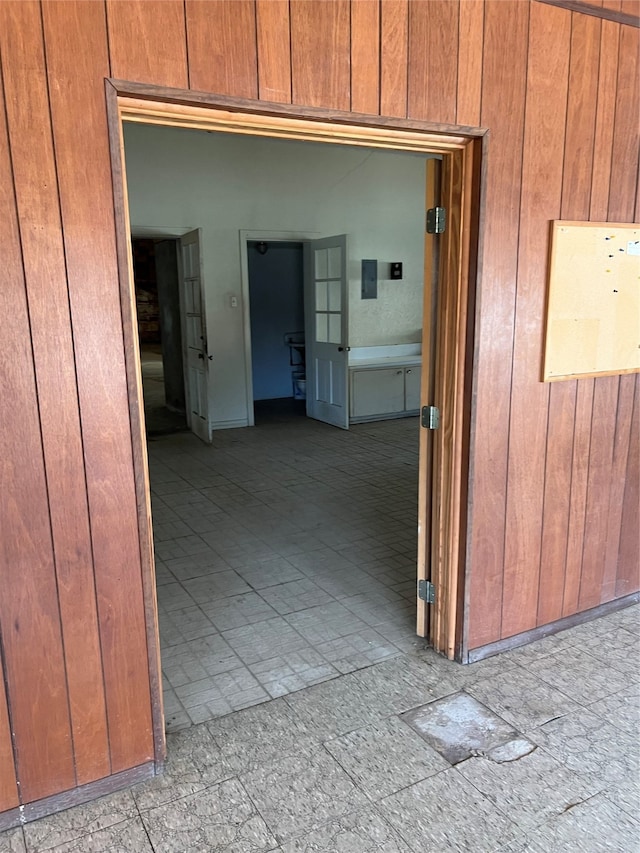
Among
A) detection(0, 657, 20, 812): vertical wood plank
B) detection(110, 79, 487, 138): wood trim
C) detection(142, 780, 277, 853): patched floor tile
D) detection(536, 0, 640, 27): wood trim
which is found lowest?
detection(142, 780, 277, 853): patched floor tile

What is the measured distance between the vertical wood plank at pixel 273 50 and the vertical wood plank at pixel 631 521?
209cm

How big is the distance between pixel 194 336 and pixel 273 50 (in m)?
5.01

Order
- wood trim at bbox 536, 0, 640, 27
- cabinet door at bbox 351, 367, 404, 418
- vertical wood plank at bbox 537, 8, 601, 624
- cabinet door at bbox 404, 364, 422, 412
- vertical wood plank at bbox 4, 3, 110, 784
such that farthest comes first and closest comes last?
cabinet door at bbox 404, 364, 422, 412
cabinet door at bbox 351, 367, 404, 418
vertical wood plank at bbox 537, 8, 601, 624
wood trim at bbox 536, 0, 640, 27
vertical wood plank at bbox 4, 3, 110, 784

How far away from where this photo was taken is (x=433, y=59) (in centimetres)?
212

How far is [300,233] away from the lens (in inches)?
284

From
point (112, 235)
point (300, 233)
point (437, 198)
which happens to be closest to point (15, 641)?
point (112, 235)

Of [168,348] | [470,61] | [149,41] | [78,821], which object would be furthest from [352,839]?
[168,348]

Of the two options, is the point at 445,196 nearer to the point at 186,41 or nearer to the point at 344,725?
the point at 186,41

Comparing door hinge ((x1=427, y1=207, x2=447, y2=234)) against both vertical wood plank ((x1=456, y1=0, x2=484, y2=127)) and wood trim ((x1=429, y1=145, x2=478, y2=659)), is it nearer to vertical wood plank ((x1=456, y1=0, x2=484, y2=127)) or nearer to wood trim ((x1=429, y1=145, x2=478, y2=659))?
wood trim ((x1=429, y1=145, x2=478, y2=659))

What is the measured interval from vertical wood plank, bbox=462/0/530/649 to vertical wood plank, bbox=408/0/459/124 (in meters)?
0.15

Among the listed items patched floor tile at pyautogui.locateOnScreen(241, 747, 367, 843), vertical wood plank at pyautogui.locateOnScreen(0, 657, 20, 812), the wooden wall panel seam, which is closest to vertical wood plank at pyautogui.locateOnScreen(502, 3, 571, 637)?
patched floor tile at pyautogui.locateOnScreen(241, 747, 367, 843)

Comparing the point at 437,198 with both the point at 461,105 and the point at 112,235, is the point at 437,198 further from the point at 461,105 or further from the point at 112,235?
the point at 112,235

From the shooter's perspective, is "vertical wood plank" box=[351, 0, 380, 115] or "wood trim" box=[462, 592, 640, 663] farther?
"wood trim" box=[462, 592, 640, 663]

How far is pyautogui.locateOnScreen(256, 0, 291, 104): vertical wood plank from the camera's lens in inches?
72.4
